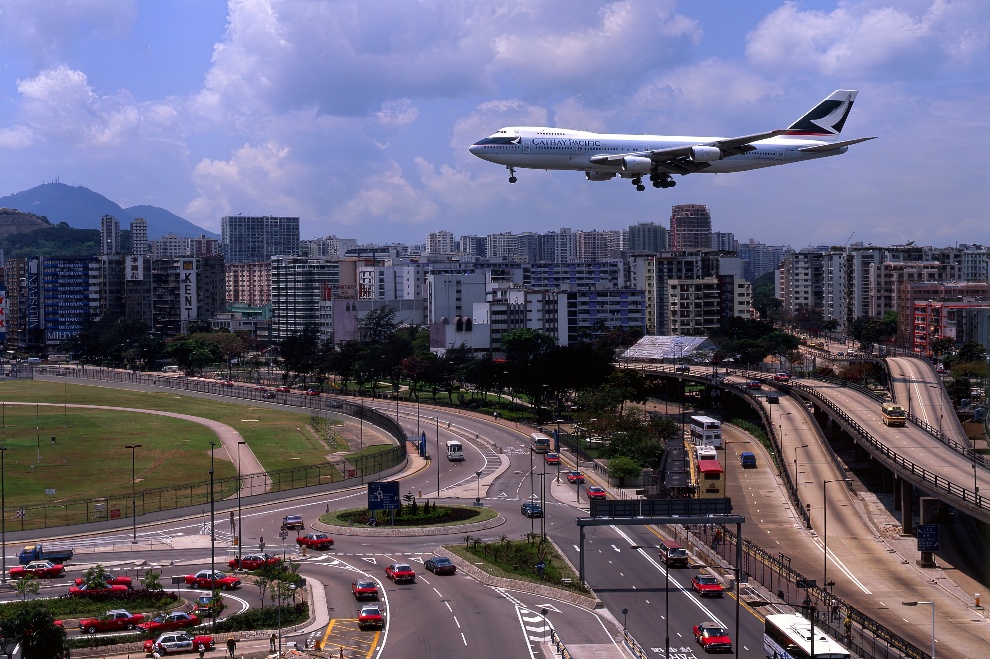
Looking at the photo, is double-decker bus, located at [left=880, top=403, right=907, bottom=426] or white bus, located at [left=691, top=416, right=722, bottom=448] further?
white bus, located at [left=691, top=416, right=722, bottom=448]

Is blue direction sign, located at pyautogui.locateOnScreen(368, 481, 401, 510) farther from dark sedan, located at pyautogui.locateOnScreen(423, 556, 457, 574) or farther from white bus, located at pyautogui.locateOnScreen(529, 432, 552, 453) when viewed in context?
white bus, located at pyautogui.locateOnScreen(529, 432, 552, 453)

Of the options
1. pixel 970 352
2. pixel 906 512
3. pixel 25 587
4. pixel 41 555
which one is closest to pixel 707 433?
pixel 906 512

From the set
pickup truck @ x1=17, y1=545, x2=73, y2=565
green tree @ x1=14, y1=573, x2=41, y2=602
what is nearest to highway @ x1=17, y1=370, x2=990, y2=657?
pickup truck @ x1=17, y1=545, x2=73, y2=565

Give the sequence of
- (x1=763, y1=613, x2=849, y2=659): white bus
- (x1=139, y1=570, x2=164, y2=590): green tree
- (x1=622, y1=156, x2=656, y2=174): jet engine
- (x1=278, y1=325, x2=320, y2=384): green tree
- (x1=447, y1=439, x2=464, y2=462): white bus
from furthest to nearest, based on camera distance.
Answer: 1. (x1=278, y1=325, x2=320, y2=384): green tree
2. (x1=447, y1=439, x2=464, y2=462): white bus
3. (x1=622, y1=156, x2=656, y2=174): jet engine
4. (x1=139, y1=570, x2=164, y2=590): green tree
5. (x1=763, y1=613, x2=849, y2=659): white bus

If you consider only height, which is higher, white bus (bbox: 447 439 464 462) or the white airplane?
the white airplane

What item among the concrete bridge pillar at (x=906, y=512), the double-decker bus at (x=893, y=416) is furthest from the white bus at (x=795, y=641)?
the double-decker bus at (x=893, y=416)

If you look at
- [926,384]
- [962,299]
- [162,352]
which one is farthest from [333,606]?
[162,352]

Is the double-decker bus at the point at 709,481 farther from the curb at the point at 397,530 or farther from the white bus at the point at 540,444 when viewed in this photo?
the curb at the point at 397,530
